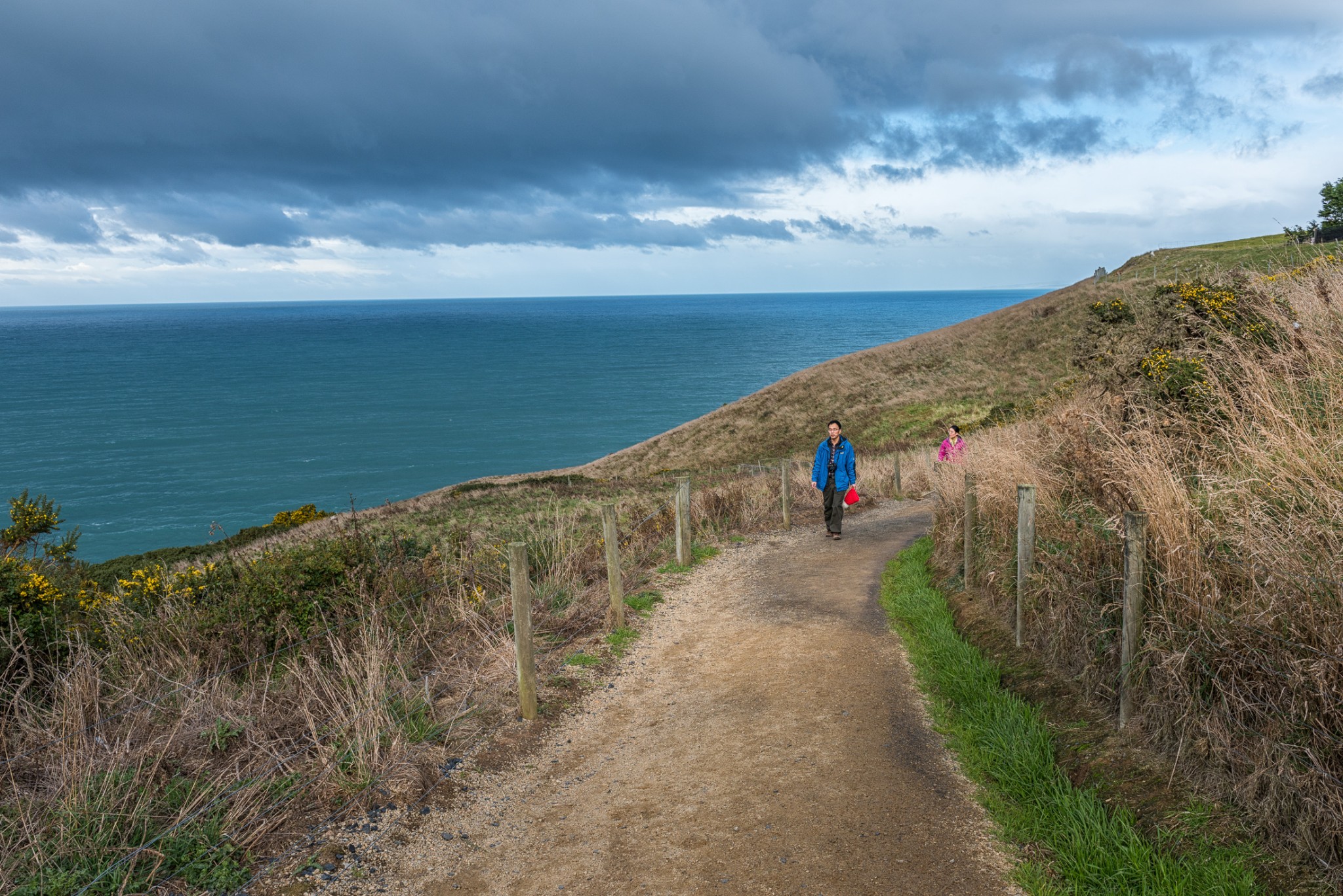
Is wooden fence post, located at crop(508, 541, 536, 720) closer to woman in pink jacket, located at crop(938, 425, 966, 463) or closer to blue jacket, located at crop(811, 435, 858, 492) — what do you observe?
blue jacket, located at crop(811, 435, 858, 492)

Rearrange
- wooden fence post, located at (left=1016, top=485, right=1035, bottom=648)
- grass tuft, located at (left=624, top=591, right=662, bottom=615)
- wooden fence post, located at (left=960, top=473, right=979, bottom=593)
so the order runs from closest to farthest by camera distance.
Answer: wooden fence post, located at (left=1016, top=485, right=1035, bottom=648)
wooden fence post, located at (left=960, top=473, right=979, bottom=593)
grass tuft, located at (left=624, top=591, right=662, bottom=615)

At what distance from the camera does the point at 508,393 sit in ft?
320

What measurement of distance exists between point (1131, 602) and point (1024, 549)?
6.73 feet

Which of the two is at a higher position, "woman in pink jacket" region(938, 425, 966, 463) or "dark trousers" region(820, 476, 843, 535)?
"woman in pink jacket" region(938, 425, 966, 463)

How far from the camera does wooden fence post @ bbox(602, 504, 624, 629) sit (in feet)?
28.4

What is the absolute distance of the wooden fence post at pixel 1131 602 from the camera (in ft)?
16.9

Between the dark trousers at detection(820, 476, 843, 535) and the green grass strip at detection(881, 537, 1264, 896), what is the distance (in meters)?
5.99

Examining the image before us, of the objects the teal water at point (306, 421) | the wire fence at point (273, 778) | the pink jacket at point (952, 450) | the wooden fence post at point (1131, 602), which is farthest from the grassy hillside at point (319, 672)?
the teal water at point (306, 421)

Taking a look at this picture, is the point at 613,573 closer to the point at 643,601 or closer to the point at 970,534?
the point at 643,601

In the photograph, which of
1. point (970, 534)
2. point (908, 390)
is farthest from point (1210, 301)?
point (908, 390)

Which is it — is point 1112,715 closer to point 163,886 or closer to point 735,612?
point 735,612

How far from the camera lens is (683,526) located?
39.8 feet

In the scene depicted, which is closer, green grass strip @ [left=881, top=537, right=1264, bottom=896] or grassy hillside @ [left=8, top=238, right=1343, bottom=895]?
green grass strip @ [left=881, top=537, right=1264, bottom=896]

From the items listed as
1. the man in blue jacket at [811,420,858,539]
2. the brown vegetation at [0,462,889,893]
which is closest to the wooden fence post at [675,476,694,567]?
the brown vegetation at [0,462,889,893]
